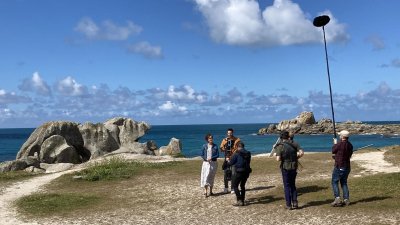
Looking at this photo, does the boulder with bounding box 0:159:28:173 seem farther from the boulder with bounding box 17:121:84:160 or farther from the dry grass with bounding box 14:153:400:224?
the dry grass with bounding box 14:153:400:224

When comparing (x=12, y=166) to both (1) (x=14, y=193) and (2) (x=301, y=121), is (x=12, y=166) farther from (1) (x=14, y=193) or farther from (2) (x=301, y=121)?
(2) (x=301, y=121)

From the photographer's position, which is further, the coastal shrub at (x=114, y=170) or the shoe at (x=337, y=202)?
the coastal shrub at (x=114, y=170)

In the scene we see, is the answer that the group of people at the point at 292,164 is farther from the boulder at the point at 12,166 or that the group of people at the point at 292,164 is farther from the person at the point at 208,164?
the boulder at the point at 12,166

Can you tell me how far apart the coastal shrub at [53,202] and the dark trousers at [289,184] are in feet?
26.4

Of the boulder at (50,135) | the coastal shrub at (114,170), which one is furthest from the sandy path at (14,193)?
the boulder at (50,135)

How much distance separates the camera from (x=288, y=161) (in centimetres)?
1535

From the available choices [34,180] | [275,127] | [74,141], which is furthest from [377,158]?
[275,127]

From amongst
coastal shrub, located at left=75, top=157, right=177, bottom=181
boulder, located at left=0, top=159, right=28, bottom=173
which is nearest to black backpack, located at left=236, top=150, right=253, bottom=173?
coastal shrub, located at left=75, top=157, right=177, bottom=181

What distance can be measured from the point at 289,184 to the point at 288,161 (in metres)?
0.84

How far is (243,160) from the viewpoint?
1652 cm

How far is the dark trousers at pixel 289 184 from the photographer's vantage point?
606 inches

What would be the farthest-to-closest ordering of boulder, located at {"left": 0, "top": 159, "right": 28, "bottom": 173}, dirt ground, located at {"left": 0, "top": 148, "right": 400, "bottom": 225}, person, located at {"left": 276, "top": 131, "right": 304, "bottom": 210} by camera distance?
1. boulder, located at {"left": 0, "top": 159, "right": 28, "bottom": 173}
2. person, located at {"left": 276, "top": 131, "right": 304, "bottom": 210}
3. dirt ground, located at {"left": 0, "top": 148, "right": 400, "bottom": 225}

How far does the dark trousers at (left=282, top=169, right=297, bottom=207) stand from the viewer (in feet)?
50.5

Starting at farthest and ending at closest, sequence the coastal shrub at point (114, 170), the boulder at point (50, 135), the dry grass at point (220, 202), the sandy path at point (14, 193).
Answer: the boulder at point (50, 135), the coastal shrub at point (114, 170), the sandy path at point (14, 193), the dry grass at point (220, 202)
